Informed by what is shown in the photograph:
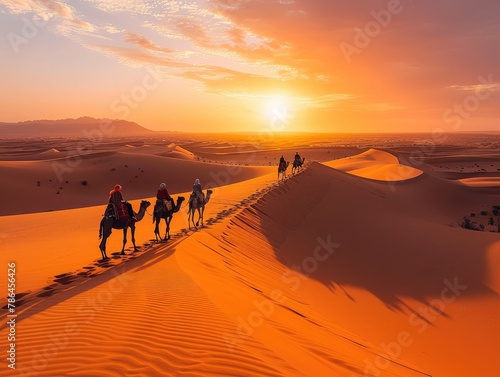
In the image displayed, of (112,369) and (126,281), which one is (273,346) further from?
(126,281)

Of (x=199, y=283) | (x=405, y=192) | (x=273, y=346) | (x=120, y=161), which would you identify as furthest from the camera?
(x=120, y=161)

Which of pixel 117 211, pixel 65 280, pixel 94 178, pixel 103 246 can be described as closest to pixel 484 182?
pixel 117 211

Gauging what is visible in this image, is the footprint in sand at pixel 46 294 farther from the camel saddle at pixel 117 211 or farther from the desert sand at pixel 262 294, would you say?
Result: the camel saddle at pixel 117 211

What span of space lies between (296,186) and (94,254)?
17.9 metres

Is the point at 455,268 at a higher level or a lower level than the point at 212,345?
lower

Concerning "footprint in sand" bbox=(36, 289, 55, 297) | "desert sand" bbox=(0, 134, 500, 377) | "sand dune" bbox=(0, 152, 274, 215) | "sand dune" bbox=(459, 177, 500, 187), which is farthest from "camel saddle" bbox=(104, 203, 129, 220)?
"sand dune" bbox=(459, 177, 500, 187)

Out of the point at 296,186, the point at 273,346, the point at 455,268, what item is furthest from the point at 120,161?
the point at 273,346

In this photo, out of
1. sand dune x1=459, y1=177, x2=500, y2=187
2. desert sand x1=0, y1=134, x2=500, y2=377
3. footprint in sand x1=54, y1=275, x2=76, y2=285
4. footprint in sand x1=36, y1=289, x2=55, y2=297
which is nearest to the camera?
desert sand x1=0, y1=134, x2=500, y2=377

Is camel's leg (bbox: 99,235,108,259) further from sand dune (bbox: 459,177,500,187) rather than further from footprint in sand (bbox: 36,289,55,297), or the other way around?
sand dune (bbox: 459,177,500,187)

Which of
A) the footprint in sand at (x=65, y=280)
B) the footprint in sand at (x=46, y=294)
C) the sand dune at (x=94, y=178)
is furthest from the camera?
the sand dune at (x=94, y=178)

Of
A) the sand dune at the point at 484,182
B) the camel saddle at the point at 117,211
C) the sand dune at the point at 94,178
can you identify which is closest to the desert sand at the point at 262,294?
the camel saddle at the point at 117,211

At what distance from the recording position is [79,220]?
2028 cm

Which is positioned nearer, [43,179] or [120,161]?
[43,179]

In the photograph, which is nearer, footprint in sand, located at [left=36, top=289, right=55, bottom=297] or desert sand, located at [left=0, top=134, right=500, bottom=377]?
desert sand, located at [left=0, top=134, right=500, bottom=377]
